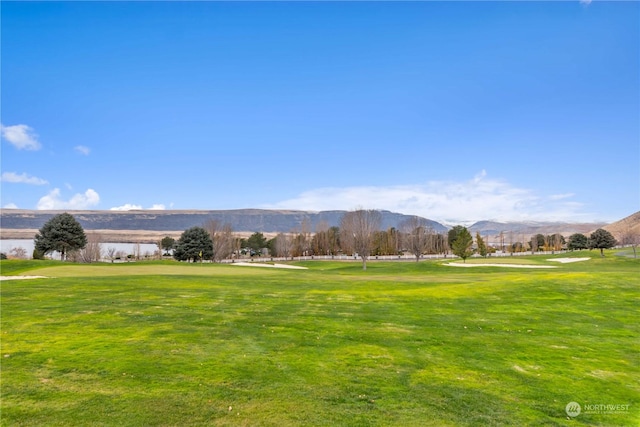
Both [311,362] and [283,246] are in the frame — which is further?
[283,246]

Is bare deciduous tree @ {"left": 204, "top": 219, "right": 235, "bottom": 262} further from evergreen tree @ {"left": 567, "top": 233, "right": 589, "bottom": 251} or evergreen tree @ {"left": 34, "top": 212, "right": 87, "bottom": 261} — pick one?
evergreen tree @ {"left": 567, "top": 233, "right": 589, "bottom": 251}

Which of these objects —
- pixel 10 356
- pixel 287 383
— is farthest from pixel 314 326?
pixel 10 356

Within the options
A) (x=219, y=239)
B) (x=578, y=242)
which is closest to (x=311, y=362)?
(x=219, y=239)

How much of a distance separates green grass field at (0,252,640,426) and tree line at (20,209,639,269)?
38232 mm

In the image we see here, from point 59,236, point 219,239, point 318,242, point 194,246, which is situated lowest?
point 194,246

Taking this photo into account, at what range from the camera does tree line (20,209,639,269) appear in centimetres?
5588

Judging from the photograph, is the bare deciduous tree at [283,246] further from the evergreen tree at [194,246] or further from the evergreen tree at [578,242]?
the evergreen tree at [578,242]

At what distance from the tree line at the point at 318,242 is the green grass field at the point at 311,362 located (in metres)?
38.2

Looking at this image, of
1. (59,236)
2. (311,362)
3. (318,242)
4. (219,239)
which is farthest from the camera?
(318,242)

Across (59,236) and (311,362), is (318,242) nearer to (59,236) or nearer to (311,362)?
(59,236)

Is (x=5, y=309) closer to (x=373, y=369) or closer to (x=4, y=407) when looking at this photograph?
(x=4, y=407)

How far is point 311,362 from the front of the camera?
8227mm

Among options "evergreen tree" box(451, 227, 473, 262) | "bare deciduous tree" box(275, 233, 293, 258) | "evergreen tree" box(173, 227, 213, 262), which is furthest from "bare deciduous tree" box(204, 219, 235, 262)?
"evergreen tree" box(451, 227, 473, 262)

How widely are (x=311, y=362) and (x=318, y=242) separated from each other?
100595 mm
